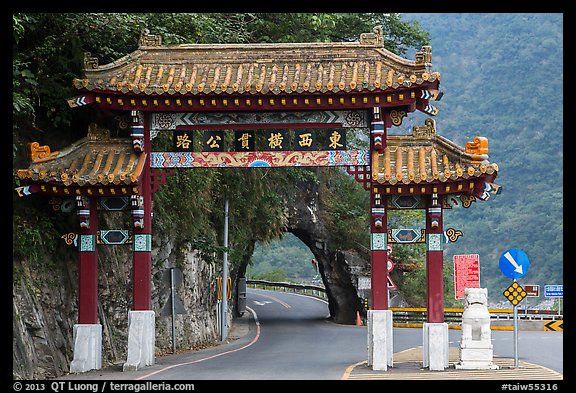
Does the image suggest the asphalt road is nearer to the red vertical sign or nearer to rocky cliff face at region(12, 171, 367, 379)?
rocky cliff face at region(12, 171, 367, 379)

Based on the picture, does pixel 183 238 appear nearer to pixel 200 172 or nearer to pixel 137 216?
pixel 200 172

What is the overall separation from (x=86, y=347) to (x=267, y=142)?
588 cm

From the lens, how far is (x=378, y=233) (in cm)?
1920

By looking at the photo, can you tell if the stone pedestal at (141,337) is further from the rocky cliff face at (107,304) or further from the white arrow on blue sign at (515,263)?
the white arrow on blue sign at (515,263)

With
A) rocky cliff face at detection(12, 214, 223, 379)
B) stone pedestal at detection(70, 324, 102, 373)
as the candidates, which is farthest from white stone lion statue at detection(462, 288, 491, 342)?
rocky cliff face at detection(12, 214, 223, 379)

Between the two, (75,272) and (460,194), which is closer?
(460,194)

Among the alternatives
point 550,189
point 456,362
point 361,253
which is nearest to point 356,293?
point 361,253

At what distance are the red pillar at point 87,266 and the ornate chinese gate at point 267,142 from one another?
0.03 meters

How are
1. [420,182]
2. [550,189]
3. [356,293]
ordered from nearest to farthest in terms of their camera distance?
[420,182] < [356,293] < [550,189]

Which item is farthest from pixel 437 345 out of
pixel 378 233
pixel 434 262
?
pixel 378 233

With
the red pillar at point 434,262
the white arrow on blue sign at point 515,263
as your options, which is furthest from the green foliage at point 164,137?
the white arrow on blue sign at point 515,263

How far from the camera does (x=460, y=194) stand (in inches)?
761

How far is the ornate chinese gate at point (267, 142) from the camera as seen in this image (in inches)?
731

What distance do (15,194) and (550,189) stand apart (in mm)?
61362
